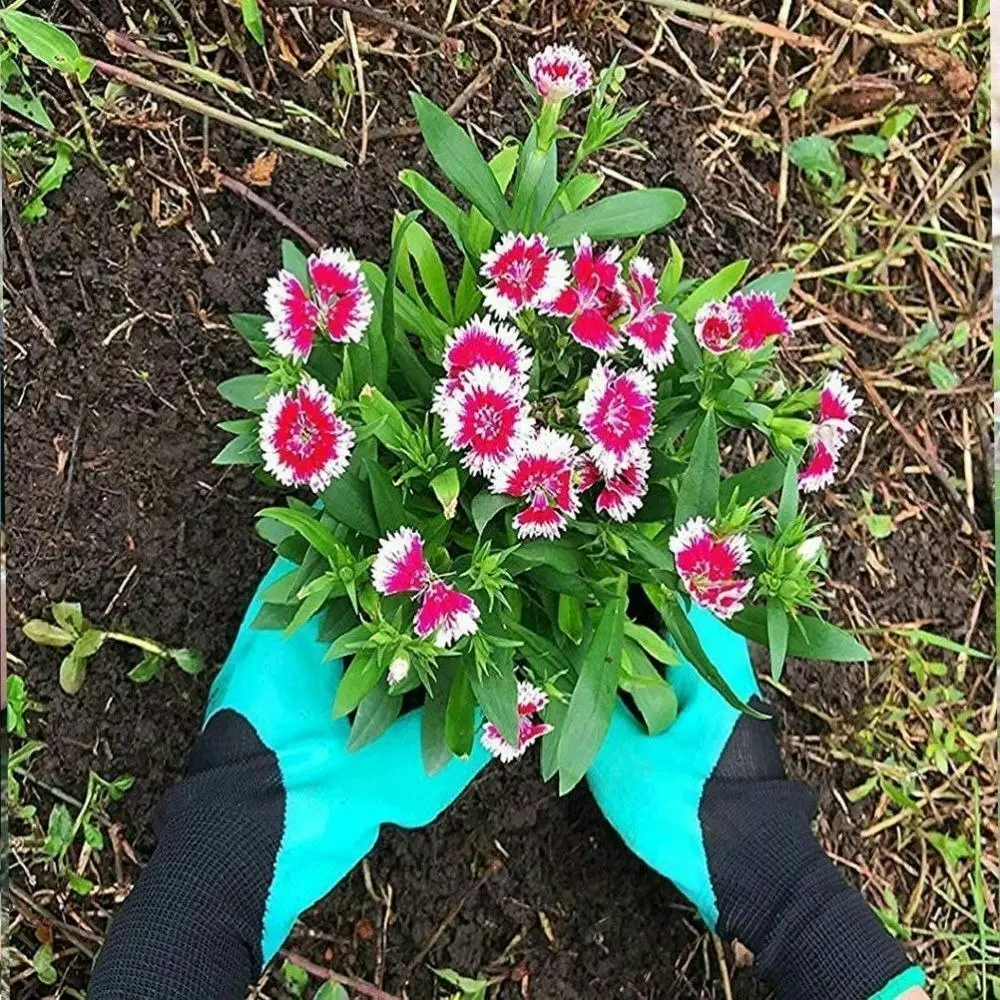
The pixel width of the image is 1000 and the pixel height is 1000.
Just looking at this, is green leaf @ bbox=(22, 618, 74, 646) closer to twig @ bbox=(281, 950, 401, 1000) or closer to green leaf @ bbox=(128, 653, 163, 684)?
green leaf @ bbox=(128, 653, 163, 684)

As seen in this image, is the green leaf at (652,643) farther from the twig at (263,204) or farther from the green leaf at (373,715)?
the twig at (263,204)

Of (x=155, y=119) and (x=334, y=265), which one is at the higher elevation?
(x=334, y=265)

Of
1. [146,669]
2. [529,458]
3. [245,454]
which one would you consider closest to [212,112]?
[245,454]

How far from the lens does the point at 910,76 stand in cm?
152

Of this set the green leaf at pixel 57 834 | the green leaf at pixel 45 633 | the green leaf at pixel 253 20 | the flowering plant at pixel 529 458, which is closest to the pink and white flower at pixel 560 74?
the flowering plant at pixel 529 458

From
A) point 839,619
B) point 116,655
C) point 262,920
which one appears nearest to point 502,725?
point 262,920

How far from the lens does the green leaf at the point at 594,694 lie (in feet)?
3.14

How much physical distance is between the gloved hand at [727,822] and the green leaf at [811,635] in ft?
0.89

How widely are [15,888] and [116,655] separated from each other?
26 centimetres

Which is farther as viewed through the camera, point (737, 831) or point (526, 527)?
point (737, 831)

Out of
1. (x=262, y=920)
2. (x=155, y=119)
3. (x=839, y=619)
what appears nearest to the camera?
(x=262, y=920)

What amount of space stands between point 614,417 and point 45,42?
763mm

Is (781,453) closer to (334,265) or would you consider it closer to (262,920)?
(334,265)

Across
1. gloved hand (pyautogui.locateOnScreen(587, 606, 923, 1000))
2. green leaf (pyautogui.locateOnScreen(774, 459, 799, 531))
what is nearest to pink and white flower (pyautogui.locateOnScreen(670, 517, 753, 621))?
green leaf (pyautogui.locateOnScreen(774, 459, 799, 531))
